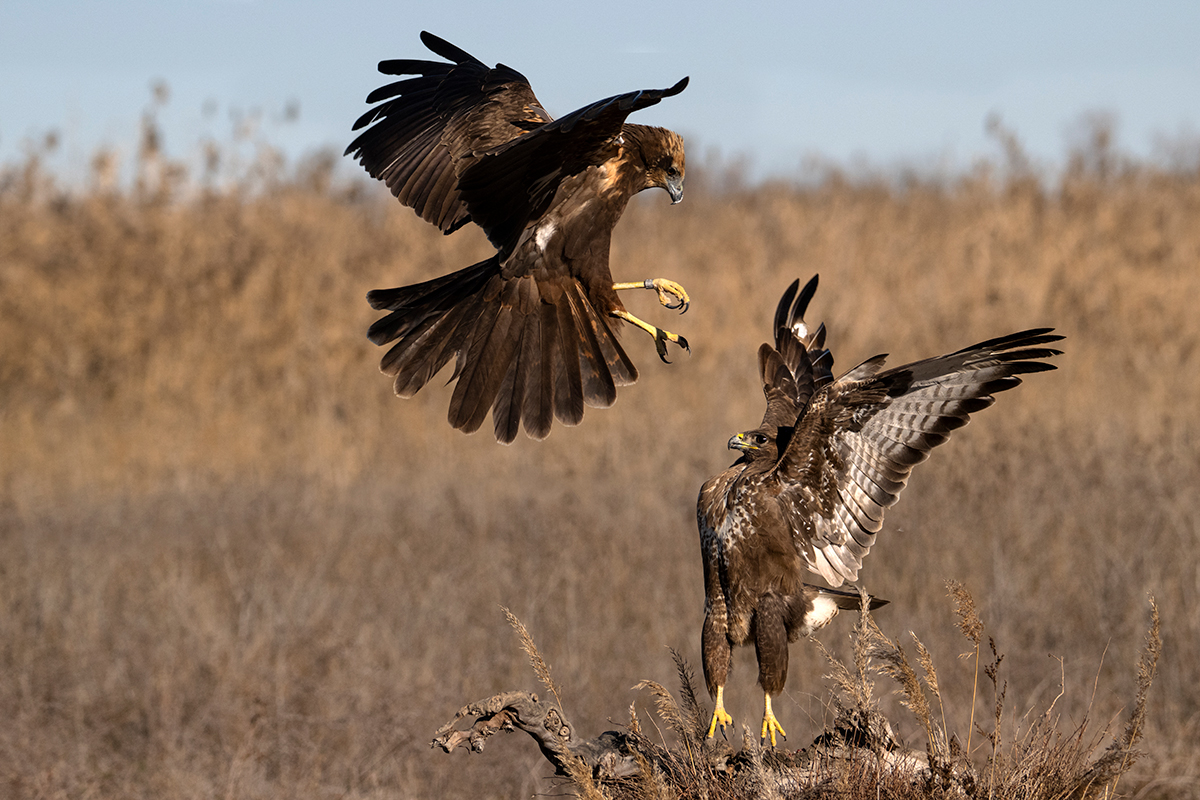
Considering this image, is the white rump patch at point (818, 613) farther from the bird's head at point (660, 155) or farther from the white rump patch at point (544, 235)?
the white rump patch at point (544, 235)

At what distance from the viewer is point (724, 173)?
1978 centimetres

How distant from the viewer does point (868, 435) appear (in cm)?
293

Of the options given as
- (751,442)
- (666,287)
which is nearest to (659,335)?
(666,287)

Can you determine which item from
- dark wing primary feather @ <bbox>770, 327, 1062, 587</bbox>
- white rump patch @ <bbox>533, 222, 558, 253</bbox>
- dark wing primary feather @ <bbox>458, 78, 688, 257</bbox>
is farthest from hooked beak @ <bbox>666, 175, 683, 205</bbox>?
dark wing primary feather @ <bbox>770, 327, 1062, 587</bbox>

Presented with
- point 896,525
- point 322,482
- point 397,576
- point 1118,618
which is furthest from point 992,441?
point 322,482

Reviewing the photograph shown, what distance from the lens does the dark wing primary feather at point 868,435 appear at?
2.80m

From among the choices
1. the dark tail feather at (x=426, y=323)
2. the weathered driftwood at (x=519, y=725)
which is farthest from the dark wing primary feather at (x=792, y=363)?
the weathered driftwood at (x=519, y=725)

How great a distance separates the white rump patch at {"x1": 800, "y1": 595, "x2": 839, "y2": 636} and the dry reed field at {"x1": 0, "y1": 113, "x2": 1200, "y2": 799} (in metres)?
0.24

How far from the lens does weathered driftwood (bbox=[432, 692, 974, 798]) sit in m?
2.66

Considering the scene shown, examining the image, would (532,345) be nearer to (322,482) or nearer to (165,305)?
(322,482)

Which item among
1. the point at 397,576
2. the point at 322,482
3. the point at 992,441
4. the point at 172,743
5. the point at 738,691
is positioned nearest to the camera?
the point at 172,743

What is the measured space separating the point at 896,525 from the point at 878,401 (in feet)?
16.2

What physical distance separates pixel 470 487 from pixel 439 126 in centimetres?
533

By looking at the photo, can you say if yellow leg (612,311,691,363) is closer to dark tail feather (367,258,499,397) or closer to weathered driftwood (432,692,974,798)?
dark tail feather (367,258,499,397)
